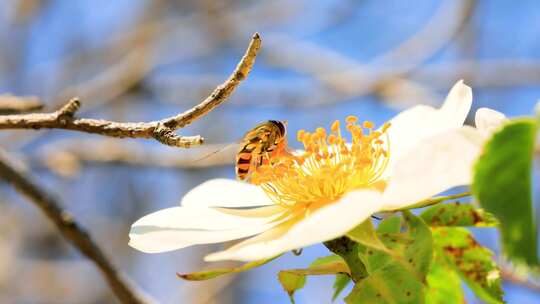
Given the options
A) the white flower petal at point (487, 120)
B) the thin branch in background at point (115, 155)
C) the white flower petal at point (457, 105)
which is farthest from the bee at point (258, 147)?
the thin branch in background at point (115, 155)

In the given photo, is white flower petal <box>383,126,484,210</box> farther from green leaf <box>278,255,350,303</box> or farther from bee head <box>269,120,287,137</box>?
bee head <box>269,120,287,137</box>

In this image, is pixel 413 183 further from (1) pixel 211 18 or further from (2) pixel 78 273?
(2) pixel 78 273

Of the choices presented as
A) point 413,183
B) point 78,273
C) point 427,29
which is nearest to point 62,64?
point 78,273

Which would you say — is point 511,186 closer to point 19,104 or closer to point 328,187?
point 328,187

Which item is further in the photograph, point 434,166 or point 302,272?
point 302,272

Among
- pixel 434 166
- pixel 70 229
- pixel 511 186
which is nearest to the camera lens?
pixel 511 186

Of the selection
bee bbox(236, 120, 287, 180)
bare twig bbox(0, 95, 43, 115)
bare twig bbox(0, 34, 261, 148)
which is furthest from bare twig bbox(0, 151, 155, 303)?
bare twig bbox(0, 34, 261, 148)

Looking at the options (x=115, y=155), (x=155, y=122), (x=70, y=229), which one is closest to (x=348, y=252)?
(x=155, y=122)
